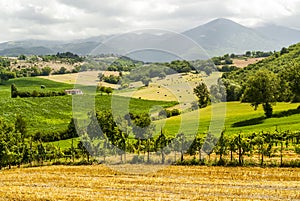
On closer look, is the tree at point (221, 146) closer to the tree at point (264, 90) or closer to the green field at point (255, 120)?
the green field at point (255, 120)

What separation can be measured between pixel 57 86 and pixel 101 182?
472 ft

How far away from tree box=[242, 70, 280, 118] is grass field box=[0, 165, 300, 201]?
46907 mm

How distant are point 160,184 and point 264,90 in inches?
2385

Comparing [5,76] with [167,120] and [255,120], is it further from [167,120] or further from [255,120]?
[167,120]

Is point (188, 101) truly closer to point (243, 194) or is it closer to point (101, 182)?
point (101, 182)

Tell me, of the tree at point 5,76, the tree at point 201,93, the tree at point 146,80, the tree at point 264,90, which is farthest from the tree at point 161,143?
the tree at point 5,76

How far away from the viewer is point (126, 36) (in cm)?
3291

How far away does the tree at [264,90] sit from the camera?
9050 centimetres

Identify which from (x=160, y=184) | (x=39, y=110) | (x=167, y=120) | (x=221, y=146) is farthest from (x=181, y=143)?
(x=39, y=110)

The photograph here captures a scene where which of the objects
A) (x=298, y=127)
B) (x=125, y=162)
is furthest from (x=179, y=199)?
(x=298, y=127)

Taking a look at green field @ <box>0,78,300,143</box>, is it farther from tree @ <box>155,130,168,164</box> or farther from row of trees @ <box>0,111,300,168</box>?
row of trees @ <box>0,111,300,168</box>

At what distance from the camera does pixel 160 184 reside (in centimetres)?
3656

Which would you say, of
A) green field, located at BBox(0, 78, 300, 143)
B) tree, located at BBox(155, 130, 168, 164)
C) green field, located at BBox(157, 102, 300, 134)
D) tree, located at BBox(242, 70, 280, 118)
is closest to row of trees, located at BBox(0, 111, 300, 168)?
tree, located at BBox(155, 130, 168, 164)

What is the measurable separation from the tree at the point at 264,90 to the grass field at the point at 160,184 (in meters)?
46.9
